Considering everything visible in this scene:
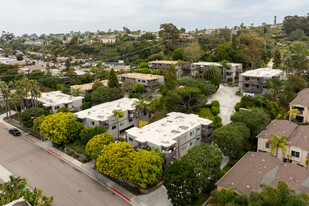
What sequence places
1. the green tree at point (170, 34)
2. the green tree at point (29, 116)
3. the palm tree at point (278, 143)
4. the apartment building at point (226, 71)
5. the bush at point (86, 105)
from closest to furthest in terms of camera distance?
the palm tree at point (278, 143) < the green tree at point (29, 116) < the bush at point (86, 105) < the apartment building at point (226, 71) < the green tree at point (170, 34)

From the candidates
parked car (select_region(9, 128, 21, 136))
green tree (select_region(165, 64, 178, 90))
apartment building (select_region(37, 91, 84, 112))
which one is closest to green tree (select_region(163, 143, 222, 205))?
green tree (select_region(165, 64, 178, 90))

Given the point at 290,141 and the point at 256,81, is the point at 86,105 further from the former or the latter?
the point at 290,141

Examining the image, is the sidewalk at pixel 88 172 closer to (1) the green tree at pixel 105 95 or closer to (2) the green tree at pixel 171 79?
(1) the green tree at pixel 105 95

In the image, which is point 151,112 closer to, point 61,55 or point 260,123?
point 260,123

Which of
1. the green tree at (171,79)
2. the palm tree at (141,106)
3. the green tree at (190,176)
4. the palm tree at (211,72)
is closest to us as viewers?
the green tree at (190,176)

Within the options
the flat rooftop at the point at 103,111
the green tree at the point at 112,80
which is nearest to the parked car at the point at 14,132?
the flat rooftop at the point at 103,111

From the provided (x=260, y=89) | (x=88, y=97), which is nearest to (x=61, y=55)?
(x=88, y=97)
